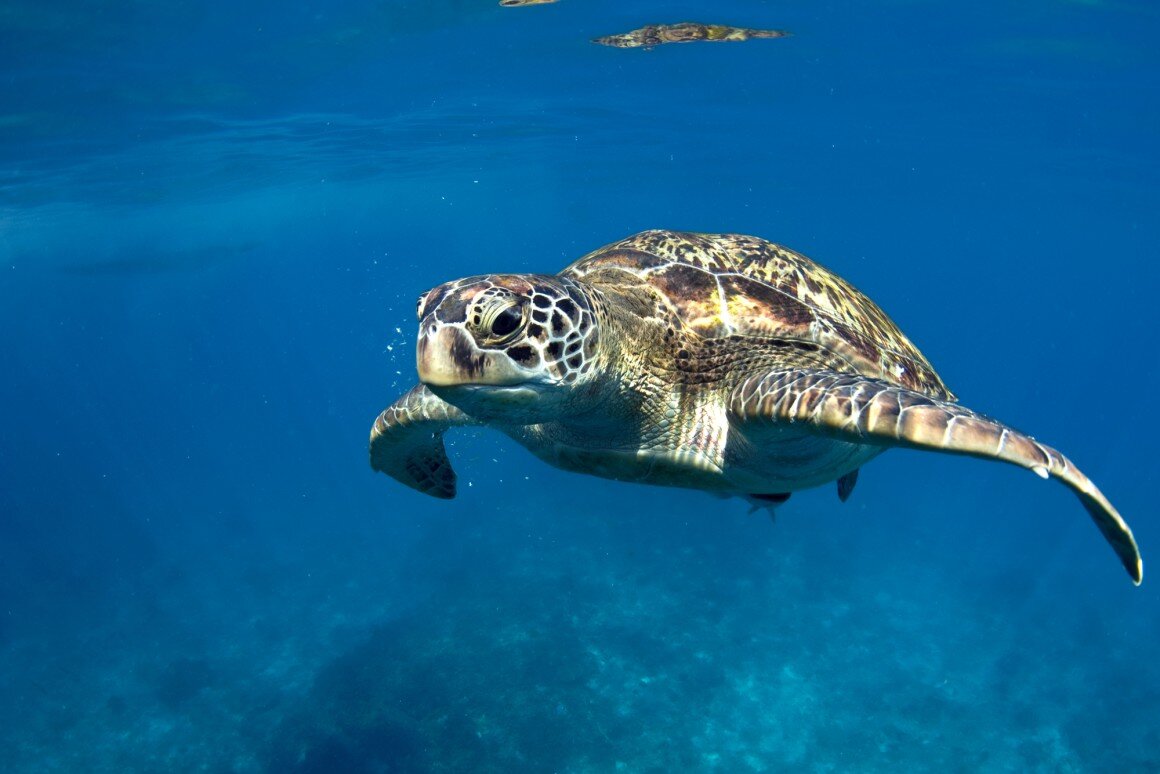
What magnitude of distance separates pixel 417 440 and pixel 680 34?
1015 centimetres

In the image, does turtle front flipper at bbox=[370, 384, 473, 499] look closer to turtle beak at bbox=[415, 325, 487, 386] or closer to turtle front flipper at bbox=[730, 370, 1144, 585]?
turtle beak at bbox=[415, 325, 487, 386]

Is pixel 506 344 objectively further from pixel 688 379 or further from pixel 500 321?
pixel 688 379

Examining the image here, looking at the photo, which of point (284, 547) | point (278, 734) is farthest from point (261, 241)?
point (278, 734)

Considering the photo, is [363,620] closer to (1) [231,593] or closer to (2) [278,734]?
(2) [278,734]

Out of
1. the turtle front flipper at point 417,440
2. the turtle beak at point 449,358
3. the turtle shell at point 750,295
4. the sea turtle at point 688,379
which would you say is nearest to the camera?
the turtle beak at point 449,358

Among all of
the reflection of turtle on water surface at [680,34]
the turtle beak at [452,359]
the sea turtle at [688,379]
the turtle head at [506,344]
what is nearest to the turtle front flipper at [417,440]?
the sea turtle at [688,379]

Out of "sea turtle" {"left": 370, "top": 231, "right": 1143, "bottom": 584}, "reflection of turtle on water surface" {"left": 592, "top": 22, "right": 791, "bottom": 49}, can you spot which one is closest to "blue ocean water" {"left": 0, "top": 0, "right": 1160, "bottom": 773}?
"reflection of turtle on water surface" {"left": 592, "top": 22, "right": 791, "bottom": 49}

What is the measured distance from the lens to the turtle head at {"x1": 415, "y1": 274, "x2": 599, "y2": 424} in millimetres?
2662

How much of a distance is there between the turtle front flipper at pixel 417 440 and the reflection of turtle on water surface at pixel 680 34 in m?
9.34

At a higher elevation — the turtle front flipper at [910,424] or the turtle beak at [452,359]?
the turtle beak at [452,359]

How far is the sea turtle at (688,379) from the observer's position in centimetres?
277

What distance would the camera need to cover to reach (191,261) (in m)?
47.2

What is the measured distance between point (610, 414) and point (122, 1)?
30.7 feet

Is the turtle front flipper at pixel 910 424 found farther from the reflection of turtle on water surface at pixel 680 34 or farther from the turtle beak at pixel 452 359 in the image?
the reflection of turtle on water surface at pixel 680 34
